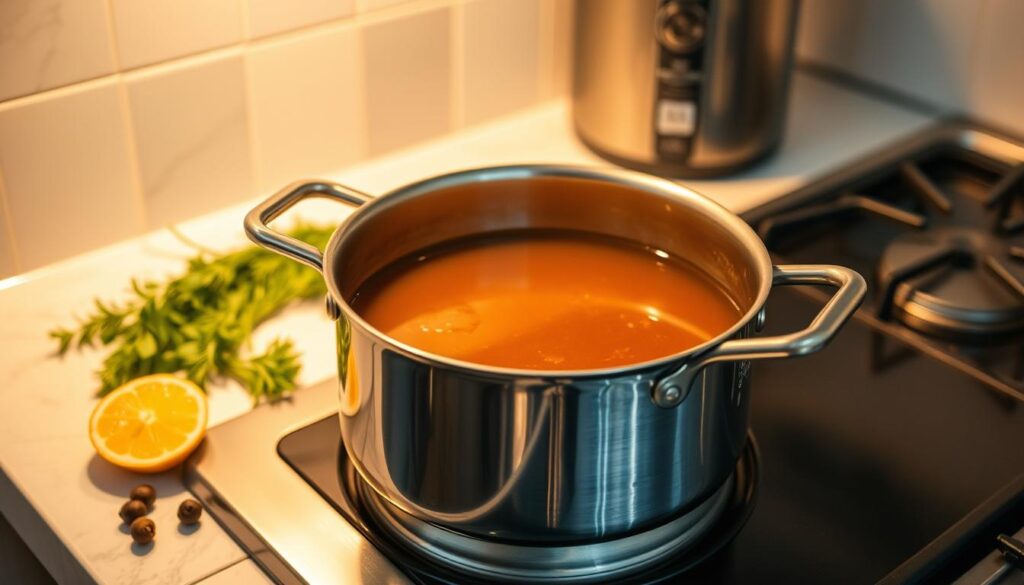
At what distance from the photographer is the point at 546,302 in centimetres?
80

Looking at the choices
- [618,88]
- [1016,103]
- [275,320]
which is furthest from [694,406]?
[1016,103]

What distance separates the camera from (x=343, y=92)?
1124 mm

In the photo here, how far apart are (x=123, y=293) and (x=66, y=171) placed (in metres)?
0.11

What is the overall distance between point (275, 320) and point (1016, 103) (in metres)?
0.78

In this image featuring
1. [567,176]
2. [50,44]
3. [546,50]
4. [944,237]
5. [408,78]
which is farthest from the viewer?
[546,50]

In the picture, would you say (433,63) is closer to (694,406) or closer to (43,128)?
(43,128)

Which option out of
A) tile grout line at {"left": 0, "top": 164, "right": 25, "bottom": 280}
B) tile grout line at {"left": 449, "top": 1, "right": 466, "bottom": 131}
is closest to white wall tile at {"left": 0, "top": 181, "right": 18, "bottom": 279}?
tile grout line at {"left": 0, "top": 164, "right": 25, "bottom": 280}

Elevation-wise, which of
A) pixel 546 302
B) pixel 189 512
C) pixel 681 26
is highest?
pixel 681 26

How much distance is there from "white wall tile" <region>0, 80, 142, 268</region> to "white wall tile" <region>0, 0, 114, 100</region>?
1cm

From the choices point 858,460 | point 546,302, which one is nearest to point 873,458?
point 858,460

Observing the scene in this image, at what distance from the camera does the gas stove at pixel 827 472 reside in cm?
72

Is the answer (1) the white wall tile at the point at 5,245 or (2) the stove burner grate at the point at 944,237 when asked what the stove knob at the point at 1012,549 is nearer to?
(2) the stove burner grate at the point at 944,237

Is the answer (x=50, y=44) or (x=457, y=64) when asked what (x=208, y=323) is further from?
(x=457, y=64)

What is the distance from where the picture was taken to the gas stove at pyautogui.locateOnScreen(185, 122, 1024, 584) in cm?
72
